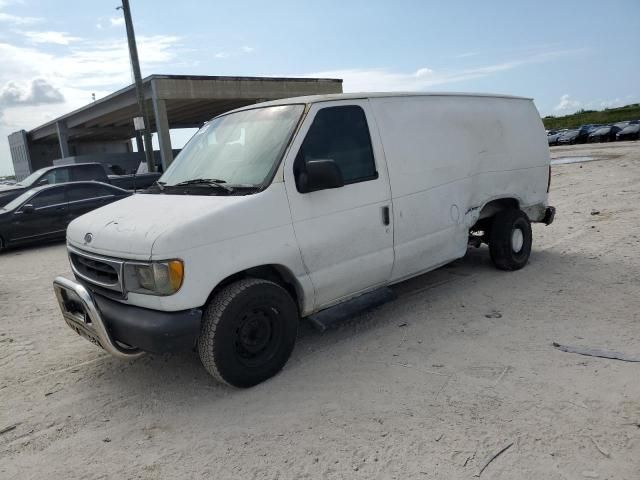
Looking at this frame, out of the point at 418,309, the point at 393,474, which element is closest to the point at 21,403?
the point at 393,474

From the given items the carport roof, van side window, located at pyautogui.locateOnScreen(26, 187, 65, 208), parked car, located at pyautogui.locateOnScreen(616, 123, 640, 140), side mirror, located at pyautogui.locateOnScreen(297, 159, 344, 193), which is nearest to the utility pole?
the carport roof

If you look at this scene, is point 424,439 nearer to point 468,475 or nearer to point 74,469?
point 468,475

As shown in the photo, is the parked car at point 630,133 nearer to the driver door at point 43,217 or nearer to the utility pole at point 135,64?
the utility pole at point 135,64

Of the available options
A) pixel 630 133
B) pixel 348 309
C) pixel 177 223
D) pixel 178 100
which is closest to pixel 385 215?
pixel 348 309

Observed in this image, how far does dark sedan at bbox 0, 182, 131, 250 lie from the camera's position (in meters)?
10.4

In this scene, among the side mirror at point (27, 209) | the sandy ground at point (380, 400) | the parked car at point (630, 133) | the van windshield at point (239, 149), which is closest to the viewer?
the sandy ground at point (380, 400)

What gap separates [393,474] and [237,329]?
1.47m

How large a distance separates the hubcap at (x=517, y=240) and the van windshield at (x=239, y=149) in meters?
3.34

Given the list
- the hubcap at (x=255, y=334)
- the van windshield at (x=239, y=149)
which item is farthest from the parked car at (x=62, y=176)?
the hubcap at (x=255, y=334)

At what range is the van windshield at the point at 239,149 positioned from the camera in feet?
12.7

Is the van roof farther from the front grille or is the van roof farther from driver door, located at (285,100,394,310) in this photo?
the front grille

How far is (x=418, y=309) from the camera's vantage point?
Result: 5.07 m

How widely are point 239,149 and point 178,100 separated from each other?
73.1 ft

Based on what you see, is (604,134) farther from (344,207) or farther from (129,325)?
(129,325)
